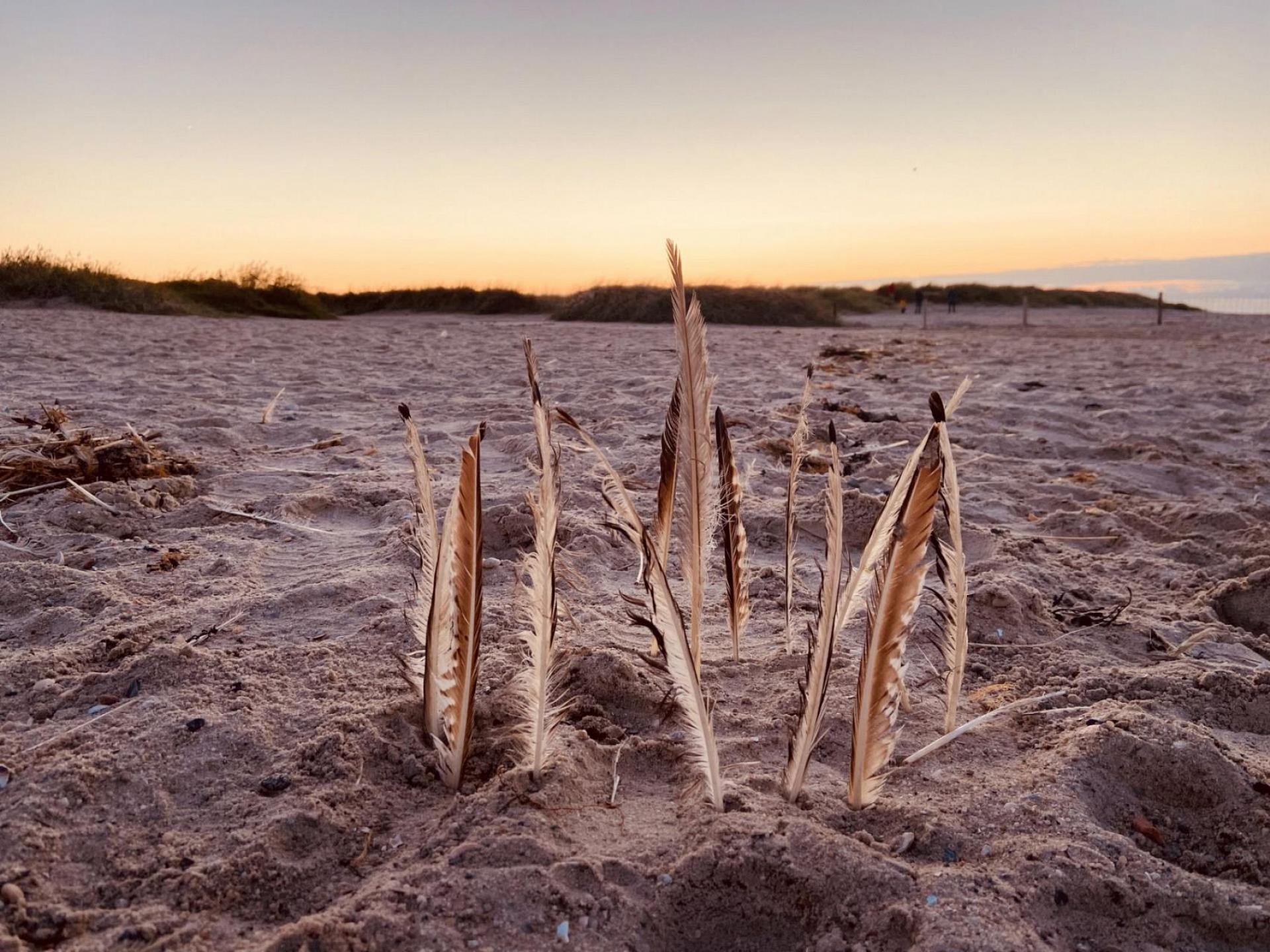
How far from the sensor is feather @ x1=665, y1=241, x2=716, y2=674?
147 centimetres

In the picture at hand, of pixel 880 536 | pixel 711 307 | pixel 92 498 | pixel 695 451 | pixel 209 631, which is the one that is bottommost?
pixel 209 631

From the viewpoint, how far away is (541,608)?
1.35m

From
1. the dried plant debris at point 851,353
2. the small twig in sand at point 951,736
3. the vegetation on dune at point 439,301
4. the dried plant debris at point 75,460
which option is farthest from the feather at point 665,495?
the vegetation on dune at point 439,301

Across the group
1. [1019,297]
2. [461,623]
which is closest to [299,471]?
[461,623]

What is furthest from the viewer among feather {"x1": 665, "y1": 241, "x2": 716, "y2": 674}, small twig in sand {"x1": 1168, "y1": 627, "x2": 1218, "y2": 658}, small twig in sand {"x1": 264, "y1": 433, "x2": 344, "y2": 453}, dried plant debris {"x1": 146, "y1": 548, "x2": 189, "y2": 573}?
small twig in sand {"x1": 264, "y1": 433, "x2": 344, "y2": 453}

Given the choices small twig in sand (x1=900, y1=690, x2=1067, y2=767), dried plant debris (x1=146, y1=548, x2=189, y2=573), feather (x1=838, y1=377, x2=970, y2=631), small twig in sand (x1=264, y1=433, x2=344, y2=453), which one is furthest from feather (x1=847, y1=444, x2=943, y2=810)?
small twig in sand (x1=264, y1=433, x2=344, y2=453)

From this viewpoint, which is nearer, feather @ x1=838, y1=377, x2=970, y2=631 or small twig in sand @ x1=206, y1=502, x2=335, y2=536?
feather @ x1=838, y1=377, x2=970, y2=631

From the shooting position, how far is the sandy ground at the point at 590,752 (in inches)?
48.8

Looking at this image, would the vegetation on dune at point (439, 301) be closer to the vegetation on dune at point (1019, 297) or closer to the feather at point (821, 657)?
the vegetation on dune at point (1019, 297)

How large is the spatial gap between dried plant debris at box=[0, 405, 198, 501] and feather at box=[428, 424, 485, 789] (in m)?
2.19

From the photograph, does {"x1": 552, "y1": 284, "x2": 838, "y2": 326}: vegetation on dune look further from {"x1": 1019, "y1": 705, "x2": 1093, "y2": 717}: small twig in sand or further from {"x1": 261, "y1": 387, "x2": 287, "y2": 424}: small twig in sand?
{"x1": 1019, "y1": 705, "x2": 1093, "y2": 717}: small twig in sand

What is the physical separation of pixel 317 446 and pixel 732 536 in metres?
2.80

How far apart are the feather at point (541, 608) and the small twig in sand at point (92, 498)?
1.93 meters

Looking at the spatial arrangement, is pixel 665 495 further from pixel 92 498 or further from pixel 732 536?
pixel 92 498
